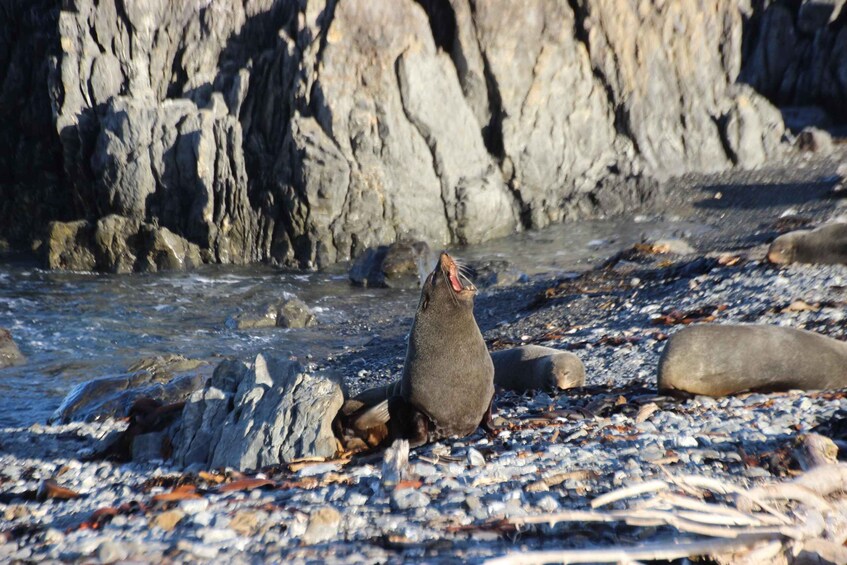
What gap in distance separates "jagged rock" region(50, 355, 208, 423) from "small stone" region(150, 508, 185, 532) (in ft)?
12.4

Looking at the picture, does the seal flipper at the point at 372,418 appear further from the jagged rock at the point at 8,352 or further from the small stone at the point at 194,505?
the jagged rock at the point at 8,352

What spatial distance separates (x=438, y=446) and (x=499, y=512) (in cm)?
147

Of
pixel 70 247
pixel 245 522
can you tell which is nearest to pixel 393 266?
pixel 70 247

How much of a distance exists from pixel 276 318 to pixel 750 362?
874 cm

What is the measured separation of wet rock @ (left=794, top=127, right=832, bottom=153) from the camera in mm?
22281

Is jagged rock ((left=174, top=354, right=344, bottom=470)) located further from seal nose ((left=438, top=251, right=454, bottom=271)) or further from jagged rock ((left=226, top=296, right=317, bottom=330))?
jagged rock ((left=226, top=296, right=317, bottom=330))

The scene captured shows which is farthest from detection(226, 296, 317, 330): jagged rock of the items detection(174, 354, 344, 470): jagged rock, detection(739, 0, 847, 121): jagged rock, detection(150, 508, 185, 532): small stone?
detection(739, 0, 847, 121): jagged rock

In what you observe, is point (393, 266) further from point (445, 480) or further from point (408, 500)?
point (408, 500)

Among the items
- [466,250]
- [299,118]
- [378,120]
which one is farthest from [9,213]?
[466,250]

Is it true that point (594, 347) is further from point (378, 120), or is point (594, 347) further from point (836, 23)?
point (836, 23)

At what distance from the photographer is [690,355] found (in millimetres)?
5430

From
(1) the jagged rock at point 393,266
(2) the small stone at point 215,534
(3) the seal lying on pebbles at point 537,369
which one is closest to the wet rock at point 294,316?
(1) the jagged rock at point 393,266

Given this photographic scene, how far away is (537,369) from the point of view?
6703mm

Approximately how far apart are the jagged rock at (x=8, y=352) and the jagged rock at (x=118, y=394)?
259 centimetres
